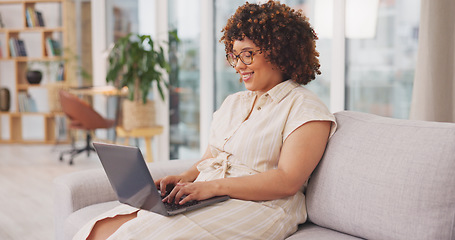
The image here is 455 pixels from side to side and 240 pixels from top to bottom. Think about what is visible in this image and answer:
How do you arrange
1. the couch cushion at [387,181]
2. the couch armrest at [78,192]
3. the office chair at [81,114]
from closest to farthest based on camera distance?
1. the couch cushion at [387,181]
2. the couch armrest at [78,192]
3. the office chair at [81,114]

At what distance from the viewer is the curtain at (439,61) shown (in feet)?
6.69

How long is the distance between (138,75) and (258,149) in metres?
2.94

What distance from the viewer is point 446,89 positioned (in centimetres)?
205

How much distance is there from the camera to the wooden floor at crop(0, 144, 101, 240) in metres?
3.01

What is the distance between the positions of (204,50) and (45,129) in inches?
138

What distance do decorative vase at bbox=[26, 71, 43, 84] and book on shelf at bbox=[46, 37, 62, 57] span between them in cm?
31

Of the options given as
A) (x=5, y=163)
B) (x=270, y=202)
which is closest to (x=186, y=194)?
(x=270, y=202)

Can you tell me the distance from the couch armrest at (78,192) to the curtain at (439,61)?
4.01 ft

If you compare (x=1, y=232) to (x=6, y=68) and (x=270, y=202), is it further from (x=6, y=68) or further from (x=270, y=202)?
(x=6, y=68)

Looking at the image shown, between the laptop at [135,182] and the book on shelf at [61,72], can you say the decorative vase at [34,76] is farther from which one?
the laptop at [135,182]

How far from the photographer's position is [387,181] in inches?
55.5

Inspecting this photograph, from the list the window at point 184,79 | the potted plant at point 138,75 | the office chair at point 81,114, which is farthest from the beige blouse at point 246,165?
the office chair at point 81,114

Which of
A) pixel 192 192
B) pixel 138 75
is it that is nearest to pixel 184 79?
pixel 138 75

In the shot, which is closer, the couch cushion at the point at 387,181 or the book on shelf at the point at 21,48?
the couch cushion at the point at 387,181
